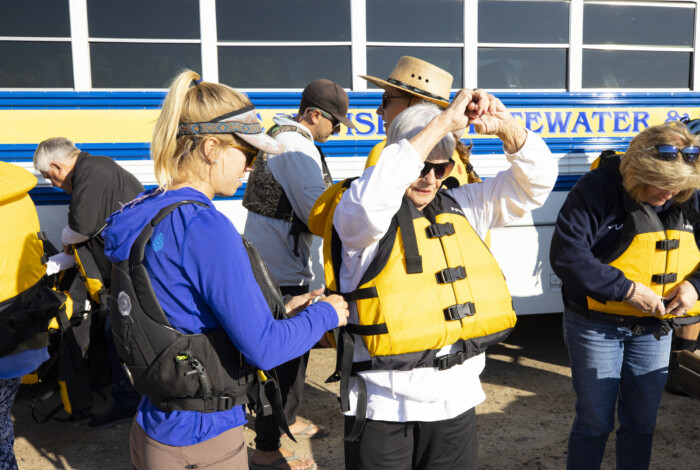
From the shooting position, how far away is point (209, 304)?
152 cm

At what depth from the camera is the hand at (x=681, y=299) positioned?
2469mm

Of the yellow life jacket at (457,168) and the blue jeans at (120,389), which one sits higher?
the yellow life jacket at (457,168)

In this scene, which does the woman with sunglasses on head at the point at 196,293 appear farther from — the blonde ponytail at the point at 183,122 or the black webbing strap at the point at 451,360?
the black webbing strap at the point at 451,360

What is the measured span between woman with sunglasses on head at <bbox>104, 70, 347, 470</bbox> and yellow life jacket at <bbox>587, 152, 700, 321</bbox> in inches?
54.6

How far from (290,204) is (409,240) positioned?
1.53 metres

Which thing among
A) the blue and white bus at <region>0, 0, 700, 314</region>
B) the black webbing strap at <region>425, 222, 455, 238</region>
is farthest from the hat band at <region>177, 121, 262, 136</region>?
the blue and white bus at <region>0, 0, 700, 314</region>

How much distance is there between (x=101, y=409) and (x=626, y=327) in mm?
3455

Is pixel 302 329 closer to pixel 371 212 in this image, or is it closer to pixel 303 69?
pixel 371 212

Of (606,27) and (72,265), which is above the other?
(606,27)

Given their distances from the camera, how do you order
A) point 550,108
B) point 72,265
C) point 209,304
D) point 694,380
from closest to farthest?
point 209,304 → point 694,380 → point 72,265 → point 550,108

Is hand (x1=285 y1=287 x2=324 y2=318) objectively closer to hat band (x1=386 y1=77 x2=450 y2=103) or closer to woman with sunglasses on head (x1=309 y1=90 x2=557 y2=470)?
woman with sunglasses on head (x1=309 y1=90 x2=557 y2=470)

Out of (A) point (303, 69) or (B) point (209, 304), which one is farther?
(A) point (303, 69)

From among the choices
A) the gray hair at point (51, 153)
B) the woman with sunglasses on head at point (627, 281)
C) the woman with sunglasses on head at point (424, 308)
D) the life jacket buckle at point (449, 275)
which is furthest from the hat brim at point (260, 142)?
the gray hair at point (51, 153)

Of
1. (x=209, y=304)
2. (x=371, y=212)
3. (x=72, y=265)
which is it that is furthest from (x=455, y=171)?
(x=72, y=265)
